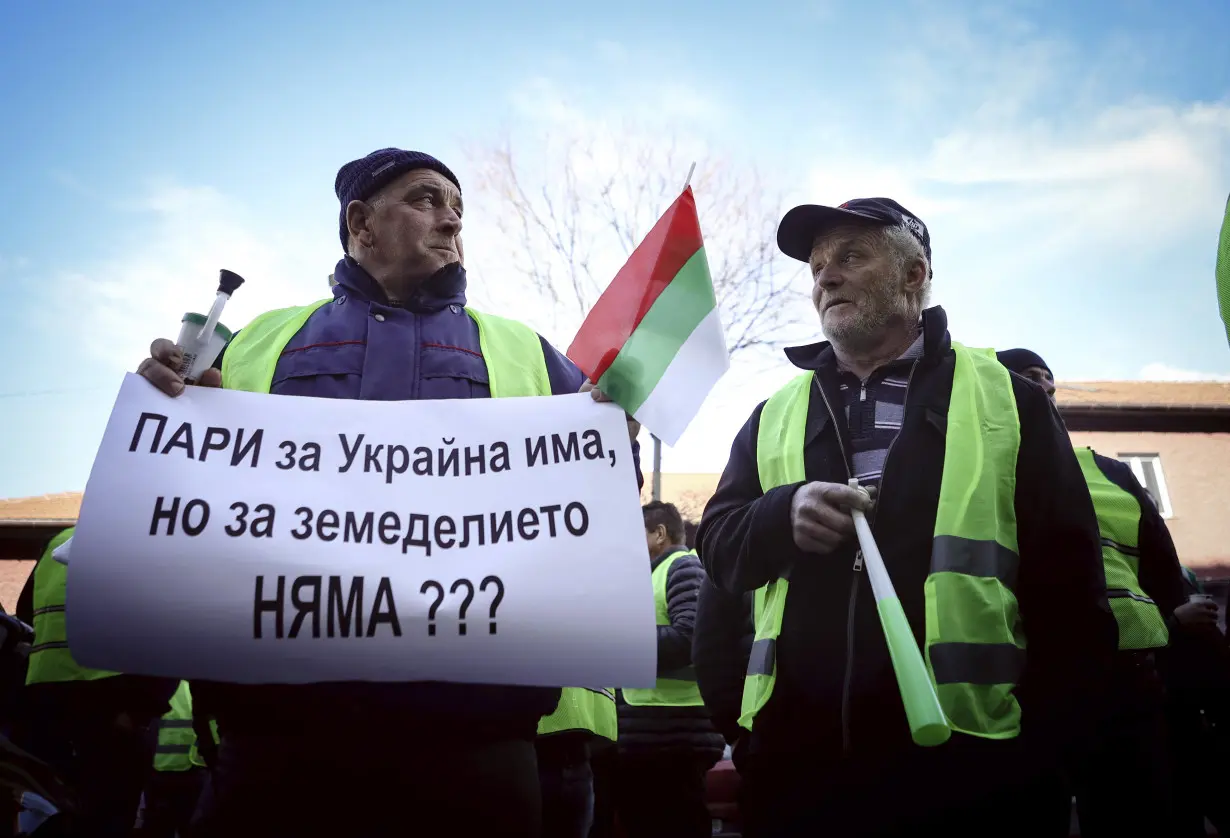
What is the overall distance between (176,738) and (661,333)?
5.29m

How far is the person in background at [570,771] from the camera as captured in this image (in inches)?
122

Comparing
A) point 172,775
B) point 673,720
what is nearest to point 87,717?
point 172,775

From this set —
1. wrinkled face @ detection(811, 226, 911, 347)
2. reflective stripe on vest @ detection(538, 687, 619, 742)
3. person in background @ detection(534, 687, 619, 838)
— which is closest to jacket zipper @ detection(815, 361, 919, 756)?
wrinkled face @ detection(811, 226, 911, 347)

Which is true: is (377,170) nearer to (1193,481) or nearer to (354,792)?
(354,792)

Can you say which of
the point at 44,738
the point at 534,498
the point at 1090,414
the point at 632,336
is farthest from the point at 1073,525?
the point at 1090,414

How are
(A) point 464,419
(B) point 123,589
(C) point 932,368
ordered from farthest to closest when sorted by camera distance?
(C) point 932,368, (A) point 464,419, (B) point 123,589

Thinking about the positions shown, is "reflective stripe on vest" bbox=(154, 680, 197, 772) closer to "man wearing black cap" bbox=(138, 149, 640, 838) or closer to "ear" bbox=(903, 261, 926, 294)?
"man wearing black cap" bbox=(138, 149, 640, 838)

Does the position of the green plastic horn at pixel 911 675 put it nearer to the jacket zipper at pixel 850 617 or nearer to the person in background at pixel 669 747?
the jacket zipper at pixel 850 617

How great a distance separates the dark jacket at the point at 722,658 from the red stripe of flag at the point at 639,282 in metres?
0.95

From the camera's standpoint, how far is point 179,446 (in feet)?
5.65

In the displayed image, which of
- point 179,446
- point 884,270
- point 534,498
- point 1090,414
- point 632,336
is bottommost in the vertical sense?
point 534,498

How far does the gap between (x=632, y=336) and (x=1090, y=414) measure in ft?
76.4

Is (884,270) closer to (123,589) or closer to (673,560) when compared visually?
(123,589)

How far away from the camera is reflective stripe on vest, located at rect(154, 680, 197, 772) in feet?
18.6
